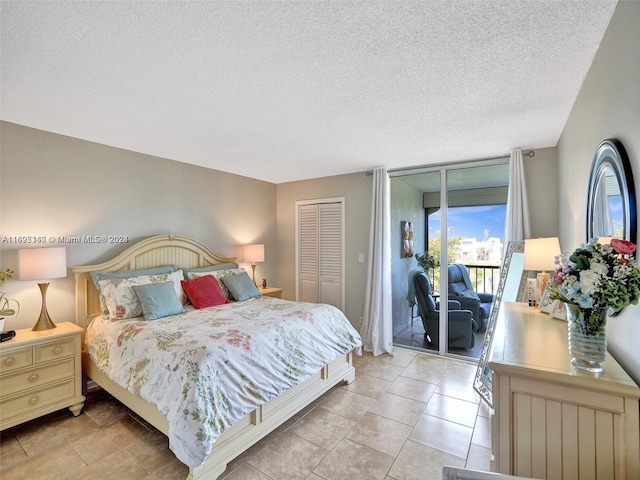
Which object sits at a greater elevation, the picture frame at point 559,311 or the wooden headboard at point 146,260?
the wooden headboard at point 146,260

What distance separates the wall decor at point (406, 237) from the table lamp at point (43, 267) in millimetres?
3787

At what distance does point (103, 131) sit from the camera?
9.00ft

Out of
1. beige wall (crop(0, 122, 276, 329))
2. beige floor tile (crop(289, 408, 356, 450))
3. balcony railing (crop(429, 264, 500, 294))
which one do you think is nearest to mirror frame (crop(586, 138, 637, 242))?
beige floor tile (crop(289, 408, 356, 450))

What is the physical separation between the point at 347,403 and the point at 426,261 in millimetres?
2120

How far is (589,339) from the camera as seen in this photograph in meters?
1.17

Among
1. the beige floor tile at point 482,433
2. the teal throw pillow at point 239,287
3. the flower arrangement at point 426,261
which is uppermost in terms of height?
the flower arrangement at point 426,261

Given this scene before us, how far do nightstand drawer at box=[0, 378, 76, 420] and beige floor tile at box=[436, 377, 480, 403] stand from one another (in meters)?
3.31

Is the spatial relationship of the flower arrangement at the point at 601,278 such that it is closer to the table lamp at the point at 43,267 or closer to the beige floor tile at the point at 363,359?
the beige floor tile at the point at 363,359

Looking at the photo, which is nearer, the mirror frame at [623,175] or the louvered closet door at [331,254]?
the mirror frame at [623,175]

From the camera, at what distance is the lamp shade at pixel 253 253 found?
432 cm

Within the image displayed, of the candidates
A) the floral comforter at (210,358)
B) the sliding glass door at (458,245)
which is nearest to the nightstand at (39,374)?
the floral comforter at (210,358)

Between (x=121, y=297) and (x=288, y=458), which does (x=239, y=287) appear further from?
(x=288, y=458)

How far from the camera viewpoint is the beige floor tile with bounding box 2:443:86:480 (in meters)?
1.87

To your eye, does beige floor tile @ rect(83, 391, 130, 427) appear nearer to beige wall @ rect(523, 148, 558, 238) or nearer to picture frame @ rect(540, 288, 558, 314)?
picture frame @ rect(540, 288, 558, 314)
